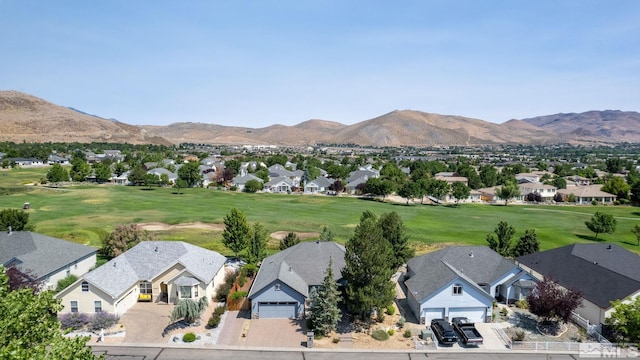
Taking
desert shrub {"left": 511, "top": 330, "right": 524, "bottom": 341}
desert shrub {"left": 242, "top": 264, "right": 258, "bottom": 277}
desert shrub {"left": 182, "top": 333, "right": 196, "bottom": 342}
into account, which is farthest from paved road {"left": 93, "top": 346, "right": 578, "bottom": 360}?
desert shrub {"left": 242, "top": 264, "right": 258, "bottom": 277}

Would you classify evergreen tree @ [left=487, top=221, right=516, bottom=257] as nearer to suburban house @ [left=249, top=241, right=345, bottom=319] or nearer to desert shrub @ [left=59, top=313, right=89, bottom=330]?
suburban house @ [left=249, top=241, right=345, bottom=319]

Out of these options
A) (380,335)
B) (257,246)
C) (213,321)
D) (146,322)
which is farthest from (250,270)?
(380,335)

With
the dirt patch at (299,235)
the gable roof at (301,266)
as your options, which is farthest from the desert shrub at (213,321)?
the dirt patch at (299,235)

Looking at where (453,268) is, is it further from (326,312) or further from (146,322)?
(146,322)

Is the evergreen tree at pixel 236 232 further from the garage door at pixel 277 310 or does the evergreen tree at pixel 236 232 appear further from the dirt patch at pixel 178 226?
the dirt patch at pixel 178 226

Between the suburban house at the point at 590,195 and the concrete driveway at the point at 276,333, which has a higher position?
the suburban house at the point at 590,195

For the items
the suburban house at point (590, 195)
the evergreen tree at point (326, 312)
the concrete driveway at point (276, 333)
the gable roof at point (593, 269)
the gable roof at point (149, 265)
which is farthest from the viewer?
the suburban house at point (590, 195)
